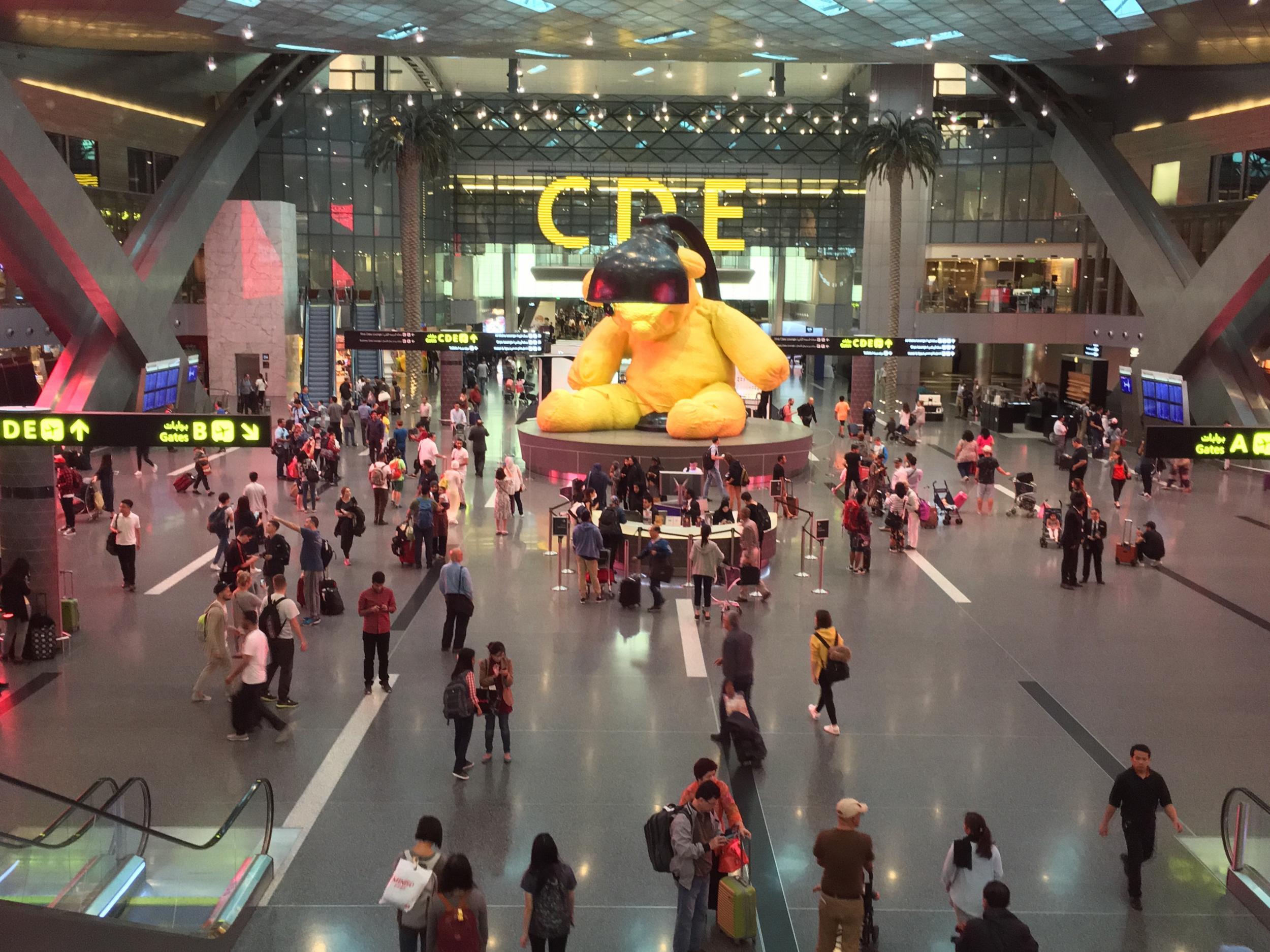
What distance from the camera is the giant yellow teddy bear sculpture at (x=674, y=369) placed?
24828 mm

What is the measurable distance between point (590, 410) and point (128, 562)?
38.7ft

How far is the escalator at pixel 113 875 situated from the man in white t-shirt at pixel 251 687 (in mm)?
2584

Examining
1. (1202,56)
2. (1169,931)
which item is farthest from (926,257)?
(1169,931)

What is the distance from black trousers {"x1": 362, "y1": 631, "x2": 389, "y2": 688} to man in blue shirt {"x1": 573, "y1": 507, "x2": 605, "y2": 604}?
393 cm

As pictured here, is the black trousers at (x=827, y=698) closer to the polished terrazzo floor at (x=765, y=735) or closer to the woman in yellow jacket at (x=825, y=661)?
the woman in yellow jacket at (x=825, y=661)

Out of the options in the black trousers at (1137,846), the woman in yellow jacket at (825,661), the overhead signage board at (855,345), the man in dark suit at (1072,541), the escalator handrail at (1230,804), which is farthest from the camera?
the overhead signage board at (855,345)

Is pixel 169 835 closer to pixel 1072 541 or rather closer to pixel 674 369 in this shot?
pixel 1072 541

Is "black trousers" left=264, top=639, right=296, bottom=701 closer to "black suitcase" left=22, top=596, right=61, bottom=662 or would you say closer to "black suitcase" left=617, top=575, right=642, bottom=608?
"black suitcase" left=22, top=596, right=61, bottom=662

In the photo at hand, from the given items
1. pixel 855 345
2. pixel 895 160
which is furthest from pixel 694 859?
pixel 895 160

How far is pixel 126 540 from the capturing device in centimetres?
1537

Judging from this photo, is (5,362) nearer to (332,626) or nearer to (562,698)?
(332,626)

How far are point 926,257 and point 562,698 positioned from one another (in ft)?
133

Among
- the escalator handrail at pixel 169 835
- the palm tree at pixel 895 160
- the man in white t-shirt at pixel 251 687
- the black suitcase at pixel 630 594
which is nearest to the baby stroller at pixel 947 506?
the black suitcase at pixel 630 594

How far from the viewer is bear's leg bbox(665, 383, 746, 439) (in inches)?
967
